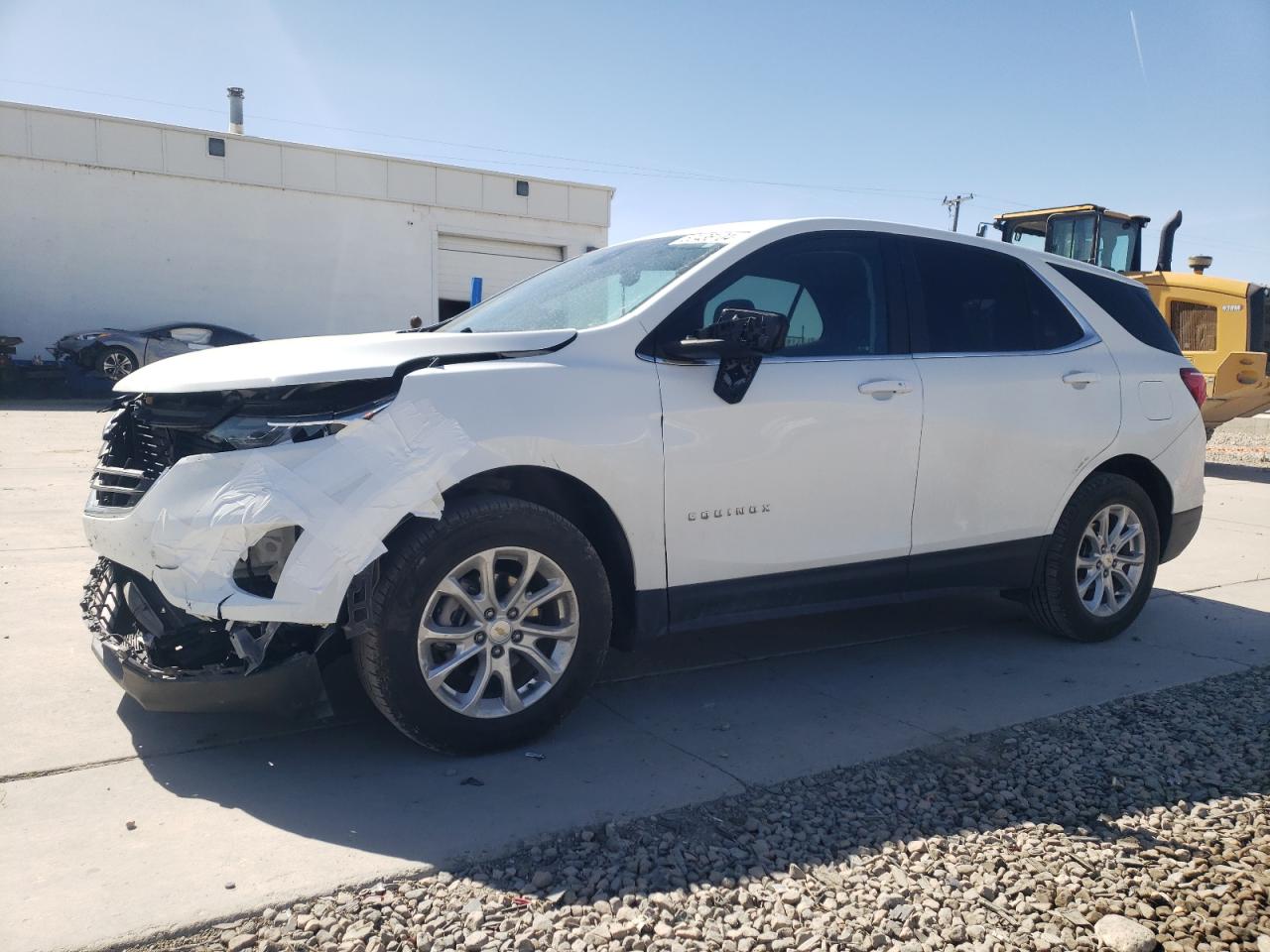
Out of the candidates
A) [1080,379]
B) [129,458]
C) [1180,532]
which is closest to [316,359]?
[129,458]

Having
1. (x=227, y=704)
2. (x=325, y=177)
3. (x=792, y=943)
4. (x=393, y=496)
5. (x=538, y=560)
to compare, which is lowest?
(x=792, y=943)

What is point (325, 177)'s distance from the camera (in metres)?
24.3

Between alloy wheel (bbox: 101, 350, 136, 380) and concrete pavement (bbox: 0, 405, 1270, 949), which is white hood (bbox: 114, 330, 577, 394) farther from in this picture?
alloy wheel (bbox: 101, 350, 136, 380)

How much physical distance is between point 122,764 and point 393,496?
134 centimetres

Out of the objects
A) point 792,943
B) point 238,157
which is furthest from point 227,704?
point 238,157

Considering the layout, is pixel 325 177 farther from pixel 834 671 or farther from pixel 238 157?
pixel 834 671

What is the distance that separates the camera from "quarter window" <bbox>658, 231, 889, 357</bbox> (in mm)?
4031

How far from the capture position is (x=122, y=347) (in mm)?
19375

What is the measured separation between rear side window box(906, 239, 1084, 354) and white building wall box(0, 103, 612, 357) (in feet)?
72.4

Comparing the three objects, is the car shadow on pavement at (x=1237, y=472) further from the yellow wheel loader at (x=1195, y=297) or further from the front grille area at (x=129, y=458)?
the front grille area at (x=129, y=458)

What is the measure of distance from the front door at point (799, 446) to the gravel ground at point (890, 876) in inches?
33.3

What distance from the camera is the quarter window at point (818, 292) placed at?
4.03 meters

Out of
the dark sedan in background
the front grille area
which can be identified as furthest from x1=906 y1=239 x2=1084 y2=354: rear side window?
the dark sedan in background

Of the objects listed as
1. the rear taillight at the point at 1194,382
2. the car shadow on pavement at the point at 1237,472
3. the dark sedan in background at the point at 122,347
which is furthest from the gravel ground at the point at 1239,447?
the dark sedan in background at the point at 122,347
